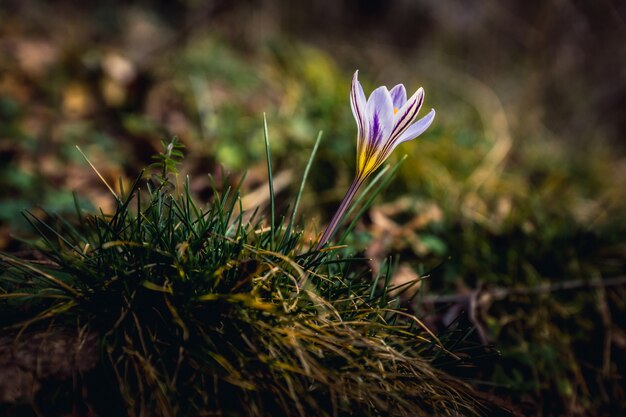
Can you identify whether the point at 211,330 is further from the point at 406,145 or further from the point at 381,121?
the point at 406,145

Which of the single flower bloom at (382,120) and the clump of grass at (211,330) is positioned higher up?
the single flower bloom at (382,120)

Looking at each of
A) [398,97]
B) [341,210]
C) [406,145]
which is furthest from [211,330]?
[406,145]

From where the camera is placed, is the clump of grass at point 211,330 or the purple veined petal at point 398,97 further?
the purple veined petal at point 398,97

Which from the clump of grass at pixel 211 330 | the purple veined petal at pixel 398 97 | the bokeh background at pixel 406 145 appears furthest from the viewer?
the bokeh background at pixel 406 145

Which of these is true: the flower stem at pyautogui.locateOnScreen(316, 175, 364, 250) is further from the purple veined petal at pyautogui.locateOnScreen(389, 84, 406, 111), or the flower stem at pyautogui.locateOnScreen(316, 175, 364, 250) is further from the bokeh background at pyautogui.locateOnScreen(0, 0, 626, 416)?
the bokeh background at pyautogui.locateOnScreen(0, 0, 626, 416)

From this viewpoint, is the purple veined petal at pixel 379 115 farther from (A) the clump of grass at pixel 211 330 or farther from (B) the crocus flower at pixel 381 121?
(A) the clump of grass at pixel 211 330

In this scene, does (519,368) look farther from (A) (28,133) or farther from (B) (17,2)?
(B) (17,2)

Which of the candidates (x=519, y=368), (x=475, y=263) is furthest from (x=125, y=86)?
(x=519, y=368)

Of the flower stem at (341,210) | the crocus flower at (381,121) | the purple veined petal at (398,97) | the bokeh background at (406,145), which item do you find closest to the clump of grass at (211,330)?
the flower stem at (341,210)

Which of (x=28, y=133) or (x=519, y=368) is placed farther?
(x=28, y=133)
